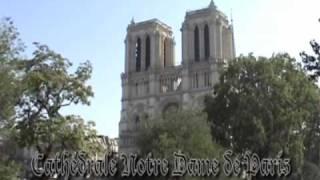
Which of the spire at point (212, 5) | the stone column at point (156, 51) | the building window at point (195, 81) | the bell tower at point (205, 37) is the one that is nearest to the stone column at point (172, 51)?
the stone column at point (156, 51)

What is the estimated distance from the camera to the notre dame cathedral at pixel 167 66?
86.3m

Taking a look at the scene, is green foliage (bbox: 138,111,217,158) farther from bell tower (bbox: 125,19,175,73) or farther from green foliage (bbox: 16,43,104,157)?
bell tower (bbox: 125,19,175,73)

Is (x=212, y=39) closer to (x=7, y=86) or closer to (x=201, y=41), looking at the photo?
(x=201, y=41)

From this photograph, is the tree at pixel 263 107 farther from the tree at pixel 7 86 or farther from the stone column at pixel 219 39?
the stone column at pixel 219 39

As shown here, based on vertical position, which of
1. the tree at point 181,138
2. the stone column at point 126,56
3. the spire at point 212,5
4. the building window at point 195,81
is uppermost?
the spire at point 212,5

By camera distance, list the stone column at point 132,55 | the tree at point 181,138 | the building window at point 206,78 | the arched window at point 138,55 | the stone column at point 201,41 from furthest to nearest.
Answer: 1. the arched window at point 138,55
2. the stone column at point 132,55
3. the stone column at point 201,41
4. the building window at point 206,78
5. the tree at point 181,138

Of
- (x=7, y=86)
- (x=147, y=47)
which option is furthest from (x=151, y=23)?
(x=7, y=86)

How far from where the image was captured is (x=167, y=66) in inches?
3654

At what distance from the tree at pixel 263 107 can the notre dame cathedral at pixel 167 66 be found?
38323 mm

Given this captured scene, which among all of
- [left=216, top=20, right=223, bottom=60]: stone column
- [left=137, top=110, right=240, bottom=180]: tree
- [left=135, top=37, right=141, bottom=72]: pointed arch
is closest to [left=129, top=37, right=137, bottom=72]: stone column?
[left=135, top=37, right=141, bottom=72]: pointed arch

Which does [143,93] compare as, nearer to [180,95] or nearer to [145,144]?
[180,95]

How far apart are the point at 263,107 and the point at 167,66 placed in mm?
50767

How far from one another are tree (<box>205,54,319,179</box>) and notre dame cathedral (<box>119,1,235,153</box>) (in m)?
38.3

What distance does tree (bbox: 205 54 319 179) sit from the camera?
138 ft
